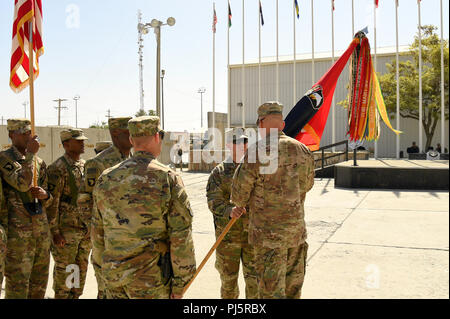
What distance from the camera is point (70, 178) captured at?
372 cm

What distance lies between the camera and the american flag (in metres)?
4.05

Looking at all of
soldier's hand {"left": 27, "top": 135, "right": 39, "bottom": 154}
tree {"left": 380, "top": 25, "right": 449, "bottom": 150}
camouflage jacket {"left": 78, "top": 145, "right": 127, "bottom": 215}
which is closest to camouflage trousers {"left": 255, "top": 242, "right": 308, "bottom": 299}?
camouflage jacket {"left": 78, "top": 145, "right": 127, "bottom": 215}

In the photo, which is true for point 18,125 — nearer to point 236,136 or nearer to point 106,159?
point 106,159

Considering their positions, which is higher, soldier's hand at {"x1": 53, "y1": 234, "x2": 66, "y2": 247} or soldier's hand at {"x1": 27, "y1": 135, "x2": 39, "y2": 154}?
Result: soldier's hand at {"x1": 27, "y1": 135, "x2": 39, "y2": 154}

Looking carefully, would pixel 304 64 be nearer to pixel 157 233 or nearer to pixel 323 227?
pixel 323 227

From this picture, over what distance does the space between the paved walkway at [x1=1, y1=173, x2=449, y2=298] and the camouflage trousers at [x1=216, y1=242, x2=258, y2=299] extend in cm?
58

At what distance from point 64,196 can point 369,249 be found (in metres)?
3.80

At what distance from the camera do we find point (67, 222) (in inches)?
145

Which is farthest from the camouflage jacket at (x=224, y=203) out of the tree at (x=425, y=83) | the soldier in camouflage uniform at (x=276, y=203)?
the tree at (x=425, y=83)

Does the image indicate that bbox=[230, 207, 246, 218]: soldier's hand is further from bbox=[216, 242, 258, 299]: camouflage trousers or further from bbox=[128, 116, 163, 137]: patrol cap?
bbox=[128, 116, 163, 137]: patrol cap

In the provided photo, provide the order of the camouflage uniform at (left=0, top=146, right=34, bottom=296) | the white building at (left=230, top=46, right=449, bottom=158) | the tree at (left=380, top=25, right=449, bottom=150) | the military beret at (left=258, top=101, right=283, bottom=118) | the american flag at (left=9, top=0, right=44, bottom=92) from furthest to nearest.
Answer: the white building at (left=230, top=46, right=449, bottom=158), the tree at (left=380, top=25, right=449, bottom=150), the american flag at (left=9, top=0, right=44, bottom=92), the camouflage uniform at (left=0, top=146, right=34, bottom=296), the military beret at (left=258, top=101, right=283, bottom=118)

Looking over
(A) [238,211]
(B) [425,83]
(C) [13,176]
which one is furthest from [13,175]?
(B) [425,83]
